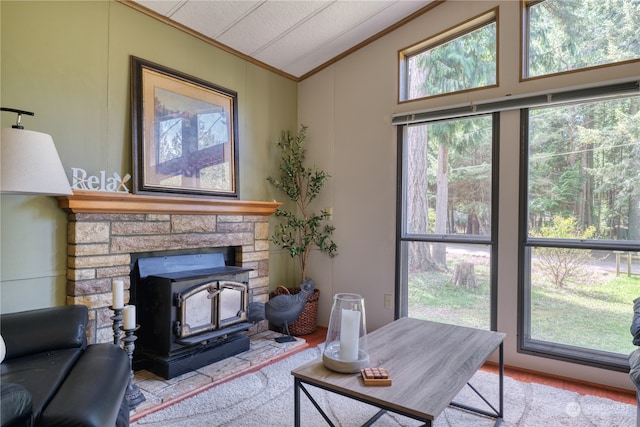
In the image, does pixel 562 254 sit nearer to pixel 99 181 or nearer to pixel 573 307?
pixel 573 307

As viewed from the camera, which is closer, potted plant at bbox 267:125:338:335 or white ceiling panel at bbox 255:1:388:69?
white ceiling panel at bbox 255:1:388:69

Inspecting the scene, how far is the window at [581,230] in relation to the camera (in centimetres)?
256

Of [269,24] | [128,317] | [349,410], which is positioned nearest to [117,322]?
[128,317]

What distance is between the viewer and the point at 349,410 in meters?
2.19

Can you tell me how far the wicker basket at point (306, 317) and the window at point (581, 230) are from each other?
1885mm

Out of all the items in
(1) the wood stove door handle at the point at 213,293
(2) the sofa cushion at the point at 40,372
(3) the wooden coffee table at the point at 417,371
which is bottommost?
(2) the sofa cushion at the point at 40,372

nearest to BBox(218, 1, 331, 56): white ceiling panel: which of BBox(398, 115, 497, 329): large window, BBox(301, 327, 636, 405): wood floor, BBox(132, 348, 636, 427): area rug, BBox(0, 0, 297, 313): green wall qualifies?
BBox(0, 0, 297, 313): green wall

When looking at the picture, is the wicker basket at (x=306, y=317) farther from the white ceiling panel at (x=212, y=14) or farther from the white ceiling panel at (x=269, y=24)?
the white ceiling panel at (x=212, y=14)

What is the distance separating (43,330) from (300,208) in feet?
8.74

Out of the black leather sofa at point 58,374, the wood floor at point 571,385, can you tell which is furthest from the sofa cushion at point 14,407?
the wood floor at point 571,385

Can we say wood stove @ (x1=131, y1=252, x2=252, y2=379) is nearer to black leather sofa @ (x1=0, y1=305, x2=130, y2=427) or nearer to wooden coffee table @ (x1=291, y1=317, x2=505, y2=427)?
black leather sofa @ (x1=0, y1=305, x2=130, y2=427)

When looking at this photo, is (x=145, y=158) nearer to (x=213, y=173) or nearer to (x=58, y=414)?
(x=213, y=173)

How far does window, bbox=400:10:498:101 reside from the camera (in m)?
3.09

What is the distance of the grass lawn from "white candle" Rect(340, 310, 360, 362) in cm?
193
